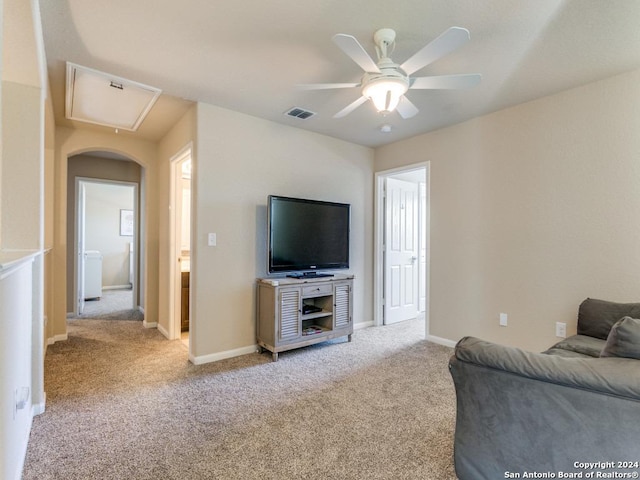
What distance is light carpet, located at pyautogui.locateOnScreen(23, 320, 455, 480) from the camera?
5.53 feet

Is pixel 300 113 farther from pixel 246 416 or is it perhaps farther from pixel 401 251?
pixel 246 416

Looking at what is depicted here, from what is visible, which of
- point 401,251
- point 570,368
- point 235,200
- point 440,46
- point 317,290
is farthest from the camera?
point 401,251

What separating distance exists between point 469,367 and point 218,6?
2303 millimetres

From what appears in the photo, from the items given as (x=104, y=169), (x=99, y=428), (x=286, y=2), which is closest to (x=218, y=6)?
(x=286, y=2)

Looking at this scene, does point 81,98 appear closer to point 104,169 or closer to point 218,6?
point 218,6

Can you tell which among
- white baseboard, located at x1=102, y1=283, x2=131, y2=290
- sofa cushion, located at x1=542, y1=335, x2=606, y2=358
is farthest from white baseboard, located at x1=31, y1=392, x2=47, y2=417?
white baseboard, located at x1=102, y1=283, x2=131, y2=290

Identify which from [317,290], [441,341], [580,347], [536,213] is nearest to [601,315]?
[580,347]

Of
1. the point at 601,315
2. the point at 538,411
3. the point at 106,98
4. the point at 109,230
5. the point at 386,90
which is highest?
the point at 106,98

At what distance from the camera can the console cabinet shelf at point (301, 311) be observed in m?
3.18

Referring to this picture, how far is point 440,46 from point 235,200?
2.31m

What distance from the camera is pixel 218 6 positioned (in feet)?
6.06

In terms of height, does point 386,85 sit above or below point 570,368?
above

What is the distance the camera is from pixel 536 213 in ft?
9.91

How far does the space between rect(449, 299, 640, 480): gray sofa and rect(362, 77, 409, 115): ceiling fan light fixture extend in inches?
60.6
